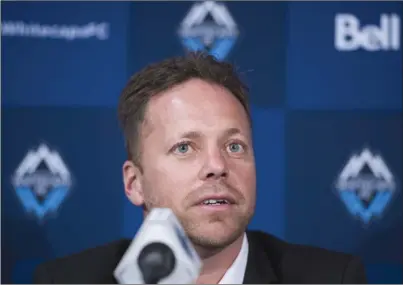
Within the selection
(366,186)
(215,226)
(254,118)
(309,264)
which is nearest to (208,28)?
(254,118)

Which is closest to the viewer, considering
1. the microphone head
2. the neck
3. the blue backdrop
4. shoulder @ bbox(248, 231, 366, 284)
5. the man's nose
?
the microphone head

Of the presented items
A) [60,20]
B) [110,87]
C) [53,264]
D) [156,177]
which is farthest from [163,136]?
[60,20]

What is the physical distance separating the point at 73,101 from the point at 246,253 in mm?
975

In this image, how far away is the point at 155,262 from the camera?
2.05ft

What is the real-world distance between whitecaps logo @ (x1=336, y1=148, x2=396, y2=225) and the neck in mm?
851

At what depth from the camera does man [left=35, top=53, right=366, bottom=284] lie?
117 centimetres

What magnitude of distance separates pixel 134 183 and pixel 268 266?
344mm

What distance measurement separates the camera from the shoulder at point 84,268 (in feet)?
4.59

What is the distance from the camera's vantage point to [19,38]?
2125mm

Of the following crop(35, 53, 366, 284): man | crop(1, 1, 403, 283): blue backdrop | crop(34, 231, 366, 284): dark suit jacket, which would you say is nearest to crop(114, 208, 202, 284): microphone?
crop(35, 53, 366, 284): man

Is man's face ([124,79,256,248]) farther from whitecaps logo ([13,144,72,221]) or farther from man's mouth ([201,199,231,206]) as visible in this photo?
whitecaps logo ([13,144,72,221])

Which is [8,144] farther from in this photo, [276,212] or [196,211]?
[196,211]

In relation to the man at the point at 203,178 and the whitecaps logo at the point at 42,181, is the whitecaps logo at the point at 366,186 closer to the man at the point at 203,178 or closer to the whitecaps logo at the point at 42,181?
the man at the point at 203,178

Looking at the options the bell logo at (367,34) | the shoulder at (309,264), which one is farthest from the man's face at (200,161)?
the bell logo at (367,34)
